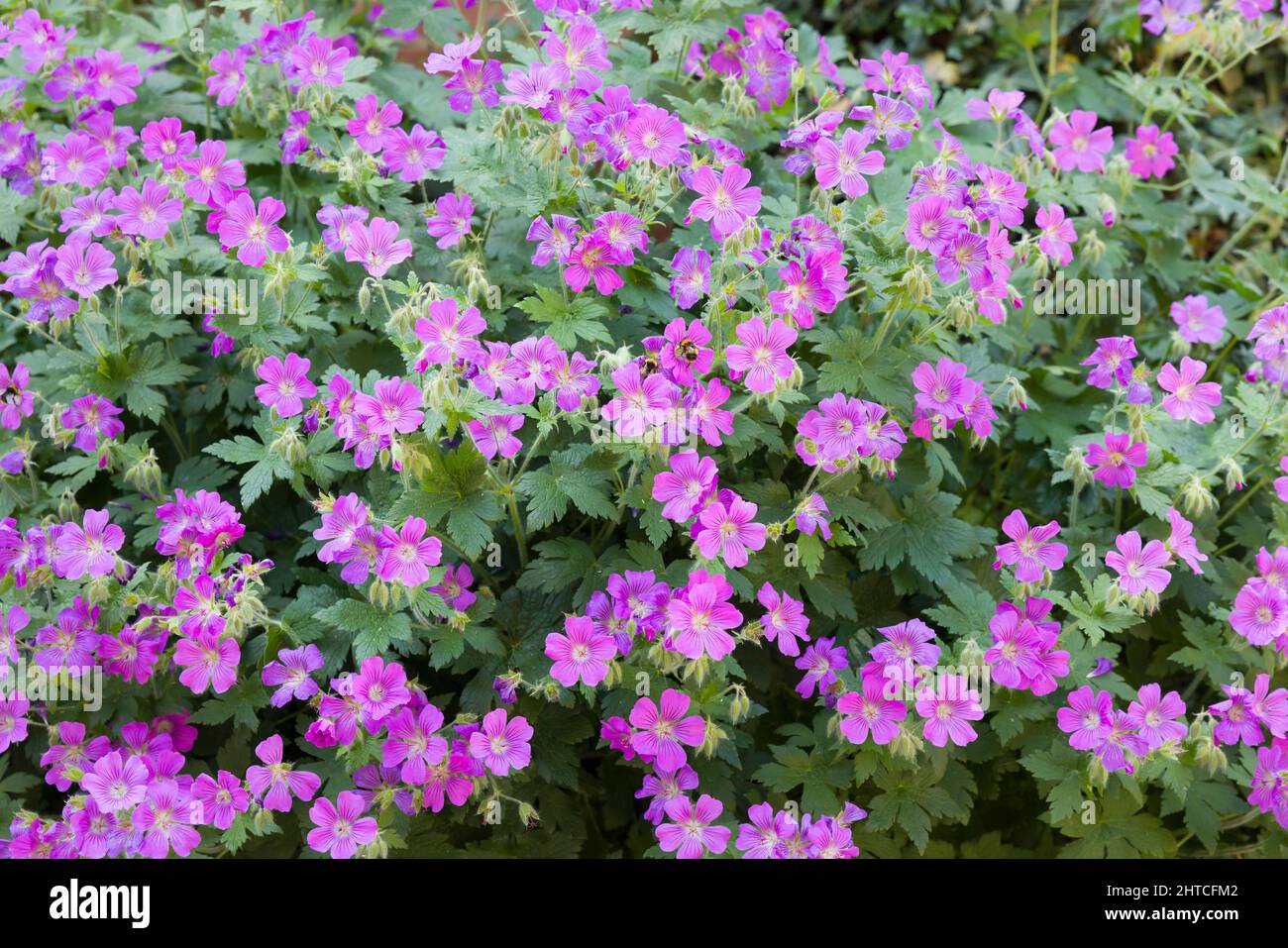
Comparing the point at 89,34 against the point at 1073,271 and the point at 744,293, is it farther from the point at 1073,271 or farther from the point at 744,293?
the point at 1073,271

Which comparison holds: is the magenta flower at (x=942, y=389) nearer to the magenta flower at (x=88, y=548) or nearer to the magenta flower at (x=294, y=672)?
the magenta flower at (x=294, y=672)

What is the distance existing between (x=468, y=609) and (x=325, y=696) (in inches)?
13.1

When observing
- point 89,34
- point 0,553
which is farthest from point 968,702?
point 89,34

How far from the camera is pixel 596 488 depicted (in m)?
2.53

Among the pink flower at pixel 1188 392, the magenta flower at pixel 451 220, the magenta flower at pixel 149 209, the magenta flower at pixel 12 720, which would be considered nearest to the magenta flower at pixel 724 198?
the magenta flower at pixel 451 220

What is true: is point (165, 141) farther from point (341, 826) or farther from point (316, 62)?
point (341, 826)

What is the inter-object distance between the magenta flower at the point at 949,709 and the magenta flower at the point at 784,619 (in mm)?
254

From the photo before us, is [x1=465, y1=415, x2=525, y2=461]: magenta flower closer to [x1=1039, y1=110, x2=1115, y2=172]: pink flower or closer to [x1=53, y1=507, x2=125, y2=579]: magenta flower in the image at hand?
[x1=53, y1=507, x2=125, y2=579]: magenta flower

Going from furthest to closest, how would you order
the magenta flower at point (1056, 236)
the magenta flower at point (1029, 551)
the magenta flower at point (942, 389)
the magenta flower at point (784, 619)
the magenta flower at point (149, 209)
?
the magenta flower at point (1056, 236), the magenta flower at point (149, 209), the magenta flower at point (942, 389), the magenta flower at point (1029, 551), the magenta flower at point (784, 619)

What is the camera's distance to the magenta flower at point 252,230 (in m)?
2.68

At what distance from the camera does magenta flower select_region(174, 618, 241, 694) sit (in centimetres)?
244

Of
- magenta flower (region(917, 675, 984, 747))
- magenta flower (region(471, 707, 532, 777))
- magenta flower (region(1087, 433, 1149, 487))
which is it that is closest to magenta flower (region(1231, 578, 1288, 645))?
magenta flower (region(1087, 433, 1149, 487))

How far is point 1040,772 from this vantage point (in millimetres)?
2580

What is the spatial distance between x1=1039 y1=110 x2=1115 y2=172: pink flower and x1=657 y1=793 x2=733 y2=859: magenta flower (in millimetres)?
1880
